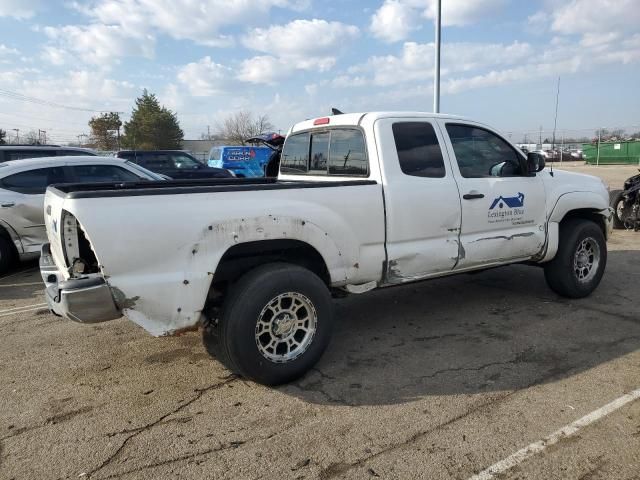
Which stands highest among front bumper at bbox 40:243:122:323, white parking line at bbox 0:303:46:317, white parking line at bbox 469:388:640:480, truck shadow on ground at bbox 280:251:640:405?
front bumper at bbox 40:243:122:323

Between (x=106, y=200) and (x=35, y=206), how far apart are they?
528 cm

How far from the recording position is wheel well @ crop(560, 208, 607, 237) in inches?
223

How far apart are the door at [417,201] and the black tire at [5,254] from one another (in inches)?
237

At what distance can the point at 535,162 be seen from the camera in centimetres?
504

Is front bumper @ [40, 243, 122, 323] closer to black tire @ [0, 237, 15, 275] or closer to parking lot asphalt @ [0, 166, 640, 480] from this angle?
parking lot asphalt @ [0, 166, 640, 480]

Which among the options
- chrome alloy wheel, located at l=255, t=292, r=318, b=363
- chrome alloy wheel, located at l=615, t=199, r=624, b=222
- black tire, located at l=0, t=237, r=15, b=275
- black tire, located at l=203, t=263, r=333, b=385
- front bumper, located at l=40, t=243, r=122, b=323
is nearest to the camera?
front bumper, located at l=40, t=243, r=122, b=323

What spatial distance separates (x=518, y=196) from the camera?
4.97 metres

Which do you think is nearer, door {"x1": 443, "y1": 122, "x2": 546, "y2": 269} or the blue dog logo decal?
door {"x1": 443, "y1": 122, "x2": 546, "y2": 269}

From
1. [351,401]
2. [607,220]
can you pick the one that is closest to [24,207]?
[351,401]

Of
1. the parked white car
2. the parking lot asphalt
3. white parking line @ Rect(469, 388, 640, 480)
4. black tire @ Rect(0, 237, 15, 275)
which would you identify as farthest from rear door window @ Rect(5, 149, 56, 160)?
white parking line @ Rect(469, 388, 640, 480)

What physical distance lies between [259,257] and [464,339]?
6.87ft

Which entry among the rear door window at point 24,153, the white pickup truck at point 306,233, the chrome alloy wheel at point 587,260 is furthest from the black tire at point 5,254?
the chrome alloy wheel at point 587,260

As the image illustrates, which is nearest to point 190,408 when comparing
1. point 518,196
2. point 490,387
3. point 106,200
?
point 106,200

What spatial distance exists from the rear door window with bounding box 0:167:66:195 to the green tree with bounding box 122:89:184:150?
168 ft
